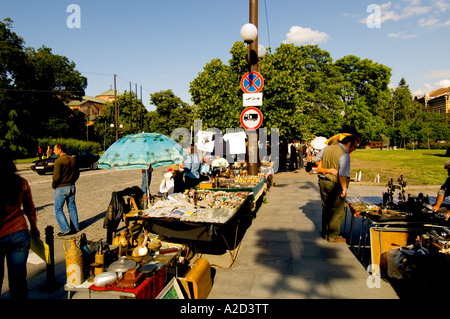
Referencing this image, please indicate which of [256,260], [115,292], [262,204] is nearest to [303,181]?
[262,204]

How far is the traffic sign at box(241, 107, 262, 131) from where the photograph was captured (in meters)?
7.73

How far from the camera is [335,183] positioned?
5582 millimetres

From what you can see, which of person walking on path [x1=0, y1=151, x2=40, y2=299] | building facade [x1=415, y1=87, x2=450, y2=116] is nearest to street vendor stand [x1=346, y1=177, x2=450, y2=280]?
person walking on path [x1=0, y1=151, x2=40, y2=299]

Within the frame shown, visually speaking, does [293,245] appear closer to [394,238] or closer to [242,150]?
[394,238]

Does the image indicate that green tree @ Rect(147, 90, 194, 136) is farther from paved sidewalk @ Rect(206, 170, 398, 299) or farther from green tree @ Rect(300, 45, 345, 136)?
paved sidewalk @ Rect(206, 170, 398, 299)

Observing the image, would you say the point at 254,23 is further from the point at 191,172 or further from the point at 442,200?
the point at 442,200

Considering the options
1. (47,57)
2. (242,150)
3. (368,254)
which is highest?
(47,57)

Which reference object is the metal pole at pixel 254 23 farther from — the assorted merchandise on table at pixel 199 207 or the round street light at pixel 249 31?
the assorted merchandise on table at pixel 199 207

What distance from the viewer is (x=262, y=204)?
945 centimetres


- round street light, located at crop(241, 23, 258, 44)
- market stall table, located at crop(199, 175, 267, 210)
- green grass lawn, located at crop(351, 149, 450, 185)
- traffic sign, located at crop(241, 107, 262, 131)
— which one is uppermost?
round street light, located at crop(241, 23, 258, 44)

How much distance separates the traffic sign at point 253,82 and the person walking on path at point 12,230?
612cm

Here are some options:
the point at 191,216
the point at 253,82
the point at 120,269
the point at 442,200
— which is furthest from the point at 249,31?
the point at 120,269

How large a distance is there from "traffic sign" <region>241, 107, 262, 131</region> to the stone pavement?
258cm
